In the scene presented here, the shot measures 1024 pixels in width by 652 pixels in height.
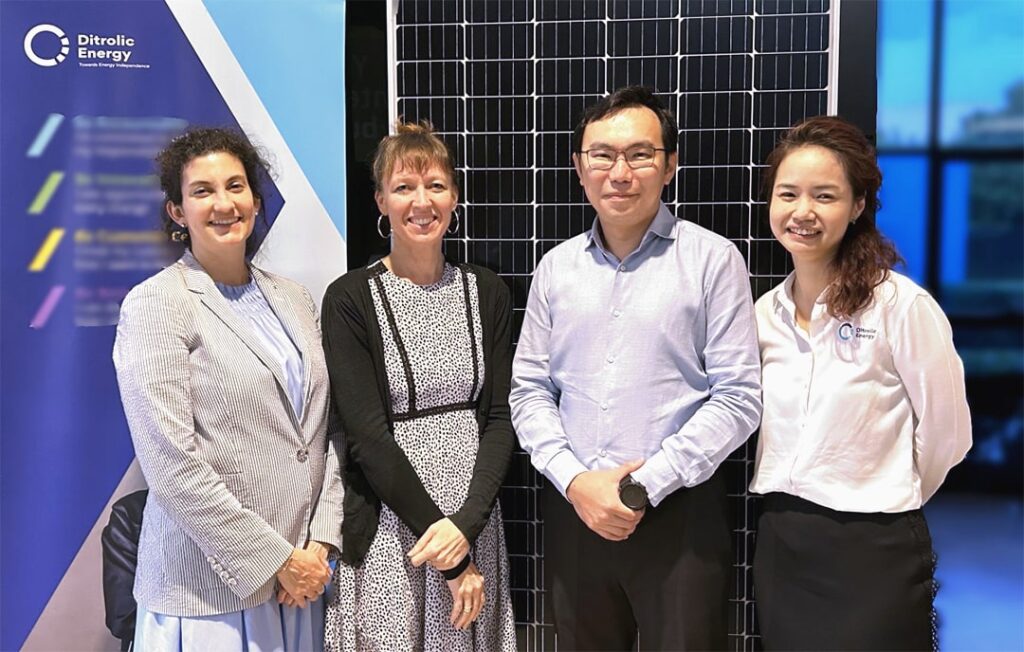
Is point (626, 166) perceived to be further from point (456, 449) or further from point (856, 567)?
point (856, 567)

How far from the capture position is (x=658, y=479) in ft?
6.79

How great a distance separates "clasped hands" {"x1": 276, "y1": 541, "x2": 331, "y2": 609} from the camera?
207 cm

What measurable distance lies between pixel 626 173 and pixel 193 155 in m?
1.17

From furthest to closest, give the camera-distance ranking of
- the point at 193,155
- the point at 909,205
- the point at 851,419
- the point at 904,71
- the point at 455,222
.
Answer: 1. the point at 909,205
2. the point at 904,71
3. the point at 455,222
4. the point at 193,155
5. the point at 851,419

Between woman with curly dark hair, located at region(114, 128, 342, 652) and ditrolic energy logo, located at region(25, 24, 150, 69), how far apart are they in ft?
2.70

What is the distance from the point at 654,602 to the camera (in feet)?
7.16

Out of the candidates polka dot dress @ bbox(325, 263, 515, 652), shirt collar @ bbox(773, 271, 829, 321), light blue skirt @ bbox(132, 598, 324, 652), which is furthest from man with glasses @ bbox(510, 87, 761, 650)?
light blue skirt @ bbox(132, 598, 324, 652)

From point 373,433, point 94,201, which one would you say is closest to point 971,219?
point 373,433

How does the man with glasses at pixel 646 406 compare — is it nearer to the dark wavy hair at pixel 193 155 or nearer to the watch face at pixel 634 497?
the watch face at pixel 634 497

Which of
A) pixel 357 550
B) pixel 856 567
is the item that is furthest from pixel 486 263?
pixel 856 567

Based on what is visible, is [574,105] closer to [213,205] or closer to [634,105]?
[634,105]

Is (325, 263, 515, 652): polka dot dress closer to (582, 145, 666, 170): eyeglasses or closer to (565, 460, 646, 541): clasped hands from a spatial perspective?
(565, 460, 646, 541): clasped hands

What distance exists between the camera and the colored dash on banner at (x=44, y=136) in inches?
108

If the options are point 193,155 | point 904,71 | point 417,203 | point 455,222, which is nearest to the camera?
point 193,155
